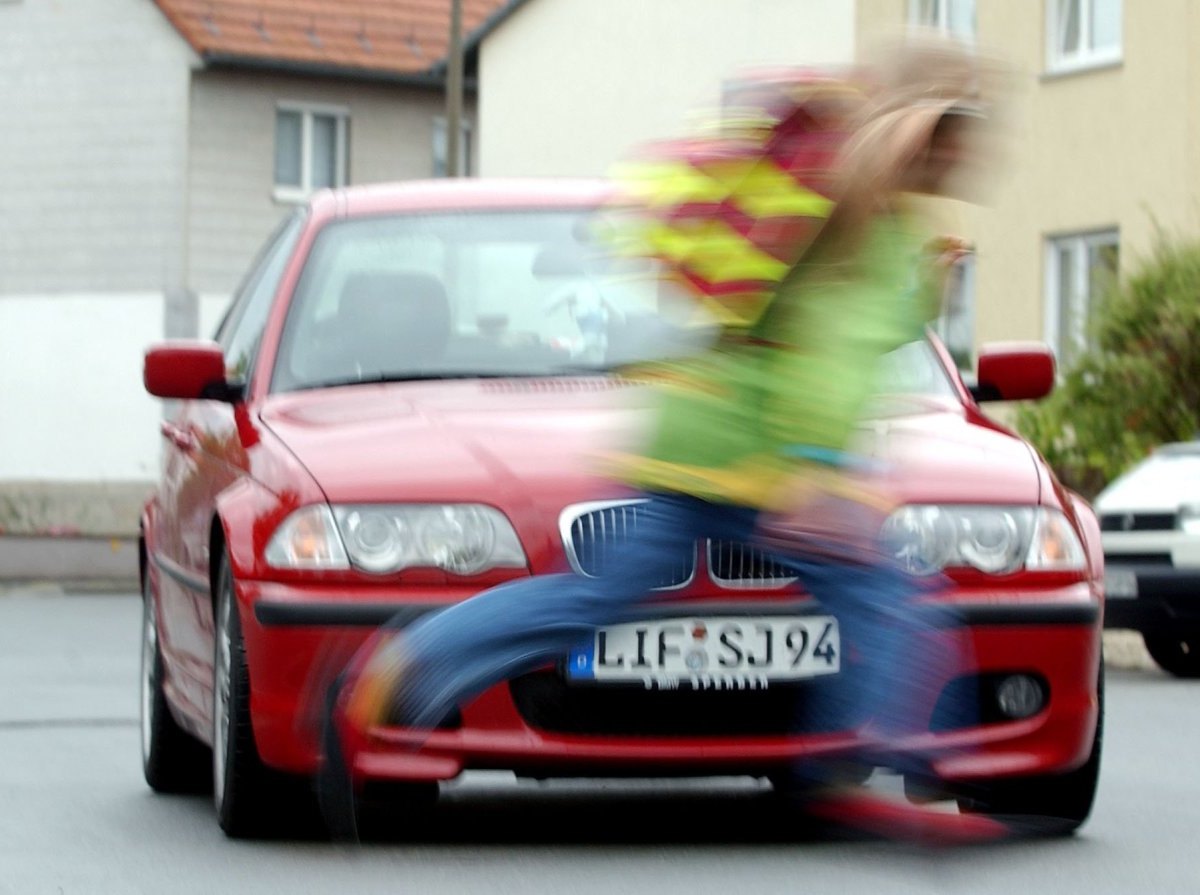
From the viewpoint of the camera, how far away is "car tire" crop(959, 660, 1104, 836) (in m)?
7.17

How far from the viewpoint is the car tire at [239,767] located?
688cm

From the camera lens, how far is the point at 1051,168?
29.1 m

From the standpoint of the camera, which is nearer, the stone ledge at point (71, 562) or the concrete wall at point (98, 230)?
the stone ledge at point (71, 562)

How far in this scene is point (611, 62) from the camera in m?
37.8

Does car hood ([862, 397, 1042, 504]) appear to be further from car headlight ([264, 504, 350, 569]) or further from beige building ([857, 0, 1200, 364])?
beige building ([857, 0, 1200, 364])

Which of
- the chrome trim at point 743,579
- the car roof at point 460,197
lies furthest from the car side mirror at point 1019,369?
the chrome trim at point 743,579

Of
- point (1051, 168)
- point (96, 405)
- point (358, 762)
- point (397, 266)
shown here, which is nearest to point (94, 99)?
point (96, 405)

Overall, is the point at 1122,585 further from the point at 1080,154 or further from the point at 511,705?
the point at 1080,154

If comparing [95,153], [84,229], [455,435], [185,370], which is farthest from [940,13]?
[455,435]

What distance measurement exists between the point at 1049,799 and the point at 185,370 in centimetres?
250

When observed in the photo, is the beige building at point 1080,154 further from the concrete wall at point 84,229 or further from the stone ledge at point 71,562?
the concrete wall at point 84,229

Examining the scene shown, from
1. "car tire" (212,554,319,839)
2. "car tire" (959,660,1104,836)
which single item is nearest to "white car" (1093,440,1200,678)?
"car tire" (959,660,1104,836)

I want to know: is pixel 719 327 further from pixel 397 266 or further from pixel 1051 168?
pixel 1051 168

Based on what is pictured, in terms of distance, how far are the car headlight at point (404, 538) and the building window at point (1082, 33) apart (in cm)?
2210
